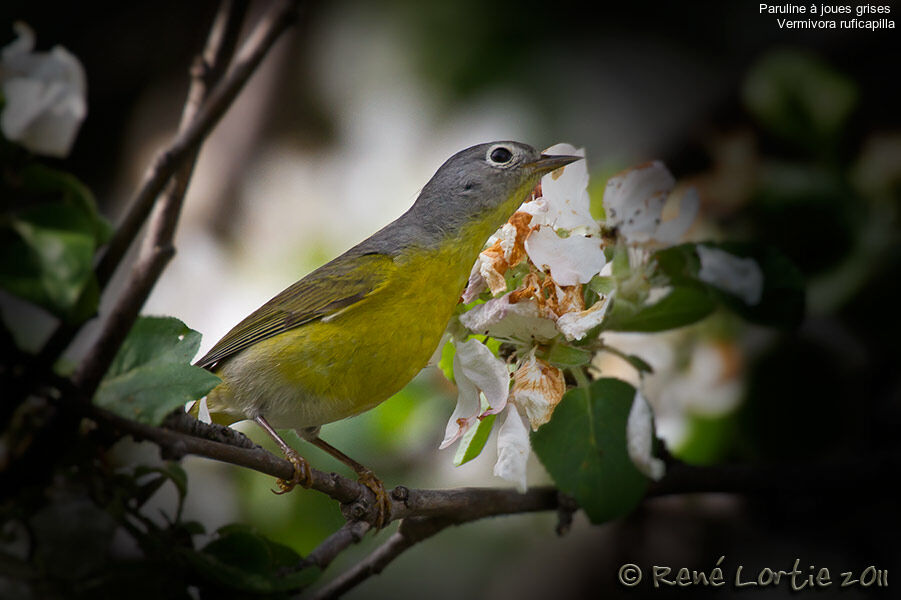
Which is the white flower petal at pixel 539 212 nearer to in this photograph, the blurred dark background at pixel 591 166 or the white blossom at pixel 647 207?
the white blossom at pixel 647 207

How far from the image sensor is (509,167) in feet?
2.92

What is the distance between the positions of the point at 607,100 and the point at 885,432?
103cm

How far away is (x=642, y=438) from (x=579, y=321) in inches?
4.2

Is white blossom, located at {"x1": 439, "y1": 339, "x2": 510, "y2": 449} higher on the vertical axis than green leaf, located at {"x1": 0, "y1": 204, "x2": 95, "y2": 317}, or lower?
lower

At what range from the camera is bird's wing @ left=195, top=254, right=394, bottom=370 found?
0.89 m

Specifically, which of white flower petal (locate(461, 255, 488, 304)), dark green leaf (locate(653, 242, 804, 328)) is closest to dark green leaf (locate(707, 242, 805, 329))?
dark green leaf (locate(653, 242, 804, 328))

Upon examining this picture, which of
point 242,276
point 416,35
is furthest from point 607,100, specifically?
point 242,276

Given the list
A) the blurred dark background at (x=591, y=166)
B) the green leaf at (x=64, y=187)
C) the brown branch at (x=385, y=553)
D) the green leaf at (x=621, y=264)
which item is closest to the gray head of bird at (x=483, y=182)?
the green leaf at (x=621, y=264)

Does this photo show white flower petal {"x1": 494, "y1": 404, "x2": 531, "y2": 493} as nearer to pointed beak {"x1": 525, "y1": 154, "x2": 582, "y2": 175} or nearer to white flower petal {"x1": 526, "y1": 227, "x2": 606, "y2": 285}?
white flower petal {"x1": 526, "y1": 227, "x2": 606, "y2": 285}

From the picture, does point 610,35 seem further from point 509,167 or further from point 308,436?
point 308,436

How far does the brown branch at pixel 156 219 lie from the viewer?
1.71 feet

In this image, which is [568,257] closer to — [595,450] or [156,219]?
[595,450]

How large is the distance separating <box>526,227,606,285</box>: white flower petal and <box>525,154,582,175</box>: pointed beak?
0.36ft

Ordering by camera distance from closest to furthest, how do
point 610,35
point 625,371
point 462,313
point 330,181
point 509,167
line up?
1. point 462,313
2. point 509,167
3. point 625,371
4. point 330,181
5. point 610,35
